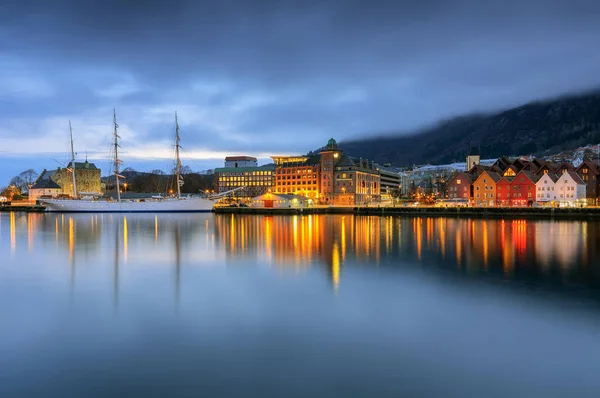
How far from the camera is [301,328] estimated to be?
9875mm

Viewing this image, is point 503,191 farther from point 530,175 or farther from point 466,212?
point 466,212

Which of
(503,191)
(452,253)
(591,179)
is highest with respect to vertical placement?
(591,179)

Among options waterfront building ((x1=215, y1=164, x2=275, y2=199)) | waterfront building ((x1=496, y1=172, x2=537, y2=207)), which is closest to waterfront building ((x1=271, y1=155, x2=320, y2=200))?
waterfront building ((x1=215, y1=164, x2=275, y2=199))

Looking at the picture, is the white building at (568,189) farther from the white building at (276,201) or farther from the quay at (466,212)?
the white building at (276,201)

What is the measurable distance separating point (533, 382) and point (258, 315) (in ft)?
19.6

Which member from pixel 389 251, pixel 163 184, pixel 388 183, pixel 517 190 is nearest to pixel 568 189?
pixel 517 190

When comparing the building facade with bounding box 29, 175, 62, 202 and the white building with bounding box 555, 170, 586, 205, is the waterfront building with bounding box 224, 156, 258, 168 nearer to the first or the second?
the building facade with bounding box 29, 175, 62, 202

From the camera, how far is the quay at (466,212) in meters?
59.0

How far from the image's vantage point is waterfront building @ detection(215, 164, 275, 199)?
413ft

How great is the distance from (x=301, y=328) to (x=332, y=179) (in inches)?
3947

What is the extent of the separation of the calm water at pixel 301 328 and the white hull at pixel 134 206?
209 feet

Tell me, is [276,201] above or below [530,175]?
below

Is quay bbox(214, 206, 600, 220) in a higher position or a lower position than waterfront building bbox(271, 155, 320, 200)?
lower

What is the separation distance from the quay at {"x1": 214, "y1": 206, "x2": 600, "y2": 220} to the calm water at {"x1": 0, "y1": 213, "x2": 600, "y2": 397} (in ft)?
147
